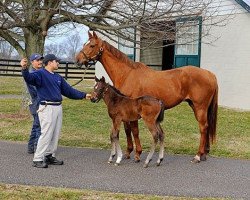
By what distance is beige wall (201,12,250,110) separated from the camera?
1597cm

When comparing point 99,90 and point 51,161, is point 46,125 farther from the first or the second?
point 99,90

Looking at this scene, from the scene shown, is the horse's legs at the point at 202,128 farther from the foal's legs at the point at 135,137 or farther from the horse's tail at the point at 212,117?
the foal's legs at the point at 135,137

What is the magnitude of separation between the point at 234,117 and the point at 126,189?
28.7ft

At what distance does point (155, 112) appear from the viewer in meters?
7.52

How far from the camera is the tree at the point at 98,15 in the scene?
1136 cm

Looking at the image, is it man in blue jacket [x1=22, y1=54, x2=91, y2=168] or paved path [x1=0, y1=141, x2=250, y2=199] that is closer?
paved path [x1=0, y1=141, x2=250, y2=199]

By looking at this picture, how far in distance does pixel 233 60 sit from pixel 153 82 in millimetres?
9164

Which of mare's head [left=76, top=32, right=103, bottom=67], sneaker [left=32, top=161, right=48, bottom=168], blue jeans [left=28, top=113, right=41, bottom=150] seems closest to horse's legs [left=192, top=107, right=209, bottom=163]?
mare's head [left=76, top=32, right=103, bottom=67]

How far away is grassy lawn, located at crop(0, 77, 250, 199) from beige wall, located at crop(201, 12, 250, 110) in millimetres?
838

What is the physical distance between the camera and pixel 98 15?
1200 cm

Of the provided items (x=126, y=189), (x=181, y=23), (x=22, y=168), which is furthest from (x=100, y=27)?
(x=126, y=189)

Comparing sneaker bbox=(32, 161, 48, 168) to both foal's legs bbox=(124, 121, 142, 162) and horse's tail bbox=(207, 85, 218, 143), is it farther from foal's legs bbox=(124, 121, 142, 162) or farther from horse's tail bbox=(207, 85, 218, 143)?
horse's tail bbox=(207, 85, 218, 143)

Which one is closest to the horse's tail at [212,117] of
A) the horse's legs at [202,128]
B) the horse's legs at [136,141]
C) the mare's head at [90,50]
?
the horse's legs at [202,128]

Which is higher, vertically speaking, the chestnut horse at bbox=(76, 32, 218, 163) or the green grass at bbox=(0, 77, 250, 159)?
the chestnut horse at bbox=(76, 32, 218, 163)
